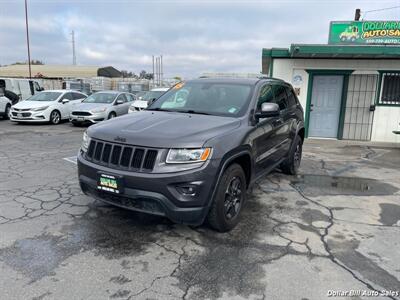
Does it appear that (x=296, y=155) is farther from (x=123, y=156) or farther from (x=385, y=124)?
(x=385, y=124)

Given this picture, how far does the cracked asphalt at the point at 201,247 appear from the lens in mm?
2826

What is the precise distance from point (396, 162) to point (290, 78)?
14.7 feet

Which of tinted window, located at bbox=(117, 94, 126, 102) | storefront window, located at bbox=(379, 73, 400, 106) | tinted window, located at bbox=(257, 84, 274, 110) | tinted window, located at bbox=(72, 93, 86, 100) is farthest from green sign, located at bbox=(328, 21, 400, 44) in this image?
tinted window, located at bbox=(72, 93, 86, 100)

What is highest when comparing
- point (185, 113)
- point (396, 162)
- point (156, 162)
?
point (185, 113)

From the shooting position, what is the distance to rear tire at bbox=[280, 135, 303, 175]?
20.5 ft

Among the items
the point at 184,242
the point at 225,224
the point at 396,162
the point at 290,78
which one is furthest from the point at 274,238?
the point at 290,78

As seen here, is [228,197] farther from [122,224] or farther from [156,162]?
[122,224]

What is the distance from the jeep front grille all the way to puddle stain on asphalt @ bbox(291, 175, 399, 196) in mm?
3239

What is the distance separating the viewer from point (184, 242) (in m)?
3.63

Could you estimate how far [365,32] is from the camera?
12.9m

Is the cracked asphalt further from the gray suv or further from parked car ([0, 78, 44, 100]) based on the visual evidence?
parked car ([0, 78, 44, 100])

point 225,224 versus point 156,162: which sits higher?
point 156,162

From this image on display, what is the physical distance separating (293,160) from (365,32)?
30.3ft

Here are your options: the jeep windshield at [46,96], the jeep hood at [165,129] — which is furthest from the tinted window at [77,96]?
the jeep hood at [165,129]
